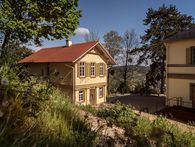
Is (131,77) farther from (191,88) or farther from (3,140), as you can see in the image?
(3,140)

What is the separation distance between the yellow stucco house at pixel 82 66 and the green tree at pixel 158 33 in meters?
5.86

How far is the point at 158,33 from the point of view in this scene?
31.7 metres

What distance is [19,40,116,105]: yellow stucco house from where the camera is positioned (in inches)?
981

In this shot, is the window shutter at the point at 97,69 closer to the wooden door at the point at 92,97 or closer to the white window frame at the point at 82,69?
the wooden door at the point at 92,97

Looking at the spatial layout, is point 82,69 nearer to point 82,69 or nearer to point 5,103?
point 82,69

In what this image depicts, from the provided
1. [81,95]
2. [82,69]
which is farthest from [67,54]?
[81,95]

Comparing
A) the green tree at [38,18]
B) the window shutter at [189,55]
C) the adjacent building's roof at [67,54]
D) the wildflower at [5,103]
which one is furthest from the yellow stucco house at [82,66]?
the wildflower at [5,103]

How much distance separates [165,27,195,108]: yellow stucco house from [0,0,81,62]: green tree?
321 inches

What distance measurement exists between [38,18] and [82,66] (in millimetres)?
8332

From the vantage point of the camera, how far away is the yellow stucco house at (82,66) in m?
24.9

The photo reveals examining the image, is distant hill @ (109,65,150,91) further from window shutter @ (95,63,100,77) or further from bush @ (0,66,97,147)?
bush @ (0,66,97,147)

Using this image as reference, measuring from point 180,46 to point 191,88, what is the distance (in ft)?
10.7

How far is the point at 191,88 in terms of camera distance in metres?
18.0

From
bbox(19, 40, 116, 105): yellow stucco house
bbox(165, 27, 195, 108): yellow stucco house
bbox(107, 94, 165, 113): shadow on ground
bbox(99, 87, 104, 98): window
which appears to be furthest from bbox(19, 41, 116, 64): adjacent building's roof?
bbox(165, 27, 195, 108): yellow stucco house
